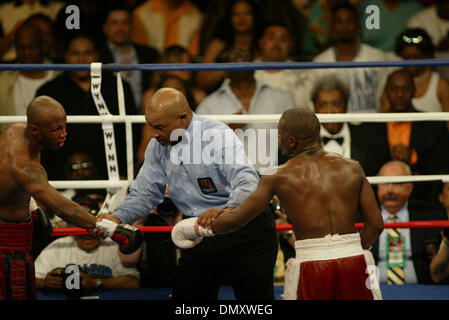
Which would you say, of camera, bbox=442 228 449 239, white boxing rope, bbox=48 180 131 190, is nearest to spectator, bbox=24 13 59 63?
white boxing rope, bbox=48 180 131 190

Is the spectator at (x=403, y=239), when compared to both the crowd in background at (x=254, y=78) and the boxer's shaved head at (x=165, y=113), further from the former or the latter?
the boxer's shaved head at (x=165, y=113)

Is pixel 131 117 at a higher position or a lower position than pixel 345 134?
higher

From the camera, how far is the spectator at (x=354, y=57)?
169 inches

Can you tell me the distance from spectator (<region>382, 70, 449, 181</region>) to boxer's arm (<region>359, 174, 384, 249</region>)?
5.50 ft

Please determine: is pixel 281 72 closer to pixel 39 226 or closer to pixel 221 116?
pixel 221 116

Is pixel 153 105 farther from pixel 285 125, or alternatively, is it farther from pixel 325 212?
pixel 325 212

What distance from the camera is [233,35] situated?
4523 millimetres

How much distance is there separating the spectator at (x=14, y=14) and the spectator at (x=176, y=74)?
905 millimetres

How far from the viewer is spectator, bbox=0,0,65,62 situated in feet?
15.1

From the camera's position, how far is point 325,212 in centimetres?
232

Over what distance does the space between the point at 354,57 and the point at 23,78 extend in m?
2.24

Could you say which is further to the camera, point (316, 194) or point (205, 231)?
point (205, 231)

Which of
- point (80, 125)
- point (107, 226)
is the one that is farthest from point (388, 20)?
point (107, 226)

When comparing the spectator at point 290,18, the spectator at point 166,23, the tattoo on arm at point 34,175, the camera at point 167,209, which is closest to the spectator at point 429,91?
the spectator at point 290,18
